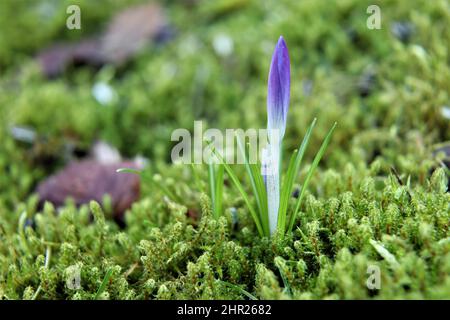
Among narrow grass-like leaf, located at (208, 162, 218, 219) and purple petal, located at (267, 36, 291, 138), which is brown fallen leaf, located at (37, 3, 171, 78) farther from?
purple petal, located at (267, 36, 291, 138)

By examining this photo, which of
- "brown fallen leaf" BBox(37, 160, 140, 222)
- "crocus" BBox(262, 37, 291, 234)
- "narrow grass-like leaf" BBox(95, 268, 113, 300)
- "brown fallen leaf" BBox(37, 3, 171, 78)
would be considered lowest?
"narrow grass-like leaf" BBox(95, 268, 113, 300)

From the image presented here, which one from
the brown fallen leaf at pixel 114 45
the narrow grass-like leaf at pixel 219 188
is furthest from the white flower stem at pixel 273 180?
the brown fallen leaf at pixel 114 45

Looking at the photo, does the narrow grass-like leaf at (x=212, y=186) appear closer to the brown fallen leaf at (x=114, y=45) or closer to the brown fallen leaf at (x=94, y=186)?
the brown fallen leaf at (x=94, y=186)

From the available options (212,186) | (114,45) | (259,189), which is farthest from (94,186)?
(114,45)

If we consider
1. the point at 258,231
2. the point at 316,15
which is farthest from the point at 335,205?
the point at 316,15

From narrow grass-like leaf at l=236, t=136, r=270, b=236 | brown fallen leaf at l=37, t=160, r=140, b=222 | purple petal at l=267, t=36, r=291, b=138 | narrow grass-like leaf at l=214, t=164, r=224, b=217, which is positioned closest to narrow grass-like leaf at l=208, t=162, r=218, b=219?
narrow grass-like leaf at l=214, t=164, r=224, b=217

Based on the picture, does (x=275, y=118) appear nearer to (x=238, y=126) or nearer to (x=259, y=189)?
(x=259, y=189)
